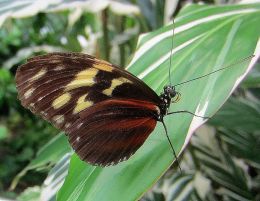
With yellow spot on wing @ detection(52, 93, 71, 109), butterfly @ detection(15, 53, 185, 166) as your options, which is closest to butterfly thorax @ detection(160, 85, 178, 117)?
butterfly @ detection(15, 53, 185, 166)

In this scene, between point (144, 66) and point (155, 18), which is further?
point (155, 18)

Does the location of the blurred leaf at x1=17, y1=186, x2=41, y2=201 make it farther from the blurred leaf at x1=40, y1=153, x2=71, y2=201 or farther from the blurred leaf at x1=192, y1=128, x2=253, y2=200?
the blurred leaf at x1=192, y1=128, x2=253, y2=200

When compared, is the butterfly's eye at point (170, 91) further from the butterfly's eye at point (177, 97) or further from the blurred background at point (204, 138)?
the blurred background at point (204, 138)

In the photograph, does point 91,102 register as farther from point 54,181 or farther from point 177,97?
point 54,181

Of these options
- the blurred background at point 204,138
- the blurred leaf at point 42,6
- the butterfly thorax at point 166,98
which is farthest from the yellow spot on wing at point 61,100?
the blurred leaf at point 42,6

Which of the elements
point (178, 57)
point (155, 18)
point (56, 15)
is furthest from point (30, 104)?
point (56, 15)

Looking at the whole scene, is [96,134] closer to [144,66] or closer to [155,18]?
[144,66]

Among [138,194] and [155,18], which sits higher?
[138,194]

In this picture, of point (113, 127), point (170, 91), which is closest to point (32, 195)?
point (113, 127)
